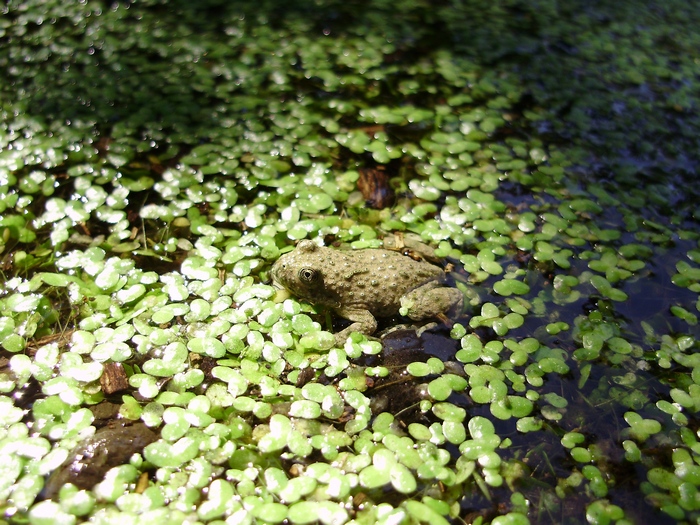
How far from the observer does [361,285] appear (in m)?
2.63

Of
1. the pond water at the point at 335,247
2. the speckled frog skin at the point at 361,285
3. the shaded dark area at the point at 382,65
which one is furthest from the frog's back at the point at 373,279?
the shaded dark area at the point at 382,65

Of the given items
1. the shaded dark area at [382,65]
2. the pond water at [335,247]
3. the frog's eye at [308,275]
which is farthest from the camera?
the shaded dark area at [382,65]

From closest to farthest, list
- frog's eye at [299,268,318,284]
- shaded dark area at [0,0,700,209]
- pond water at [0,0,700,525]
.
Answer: pond water at [0,0,700,525] → frog's eye at [299,268,318,284] → shaded dark area at [0,0,700,209]

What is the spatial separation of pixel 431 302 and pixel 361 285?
0.38 metres

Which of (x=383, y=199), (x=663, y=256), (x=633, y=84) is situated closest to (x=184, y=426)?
(x=383, y=199)

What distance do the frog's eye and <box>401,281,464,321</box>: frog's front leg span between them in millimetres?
499

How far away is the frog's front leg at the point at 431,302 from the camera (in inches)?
103

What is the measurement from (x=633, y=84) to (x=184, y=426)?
15.5 ft

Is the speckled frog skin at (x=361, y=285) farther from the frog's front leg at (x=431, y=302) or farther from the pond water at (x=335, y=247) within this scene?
the pond water at (x=335, y=247)

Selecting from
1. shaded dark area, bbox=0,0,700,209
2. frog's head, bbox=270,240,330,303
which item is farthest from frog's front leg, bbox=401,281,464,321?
shaded dark area, bbox=0,0,700,209

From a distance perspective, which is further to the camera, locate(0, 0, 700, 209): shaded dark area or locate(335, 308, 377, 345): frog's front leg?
locate(0, 0, 700, 209): shaded dark area

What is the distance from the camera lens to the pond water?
204 centimetres

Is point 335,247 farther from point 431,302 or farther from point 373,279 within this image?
point 431,302

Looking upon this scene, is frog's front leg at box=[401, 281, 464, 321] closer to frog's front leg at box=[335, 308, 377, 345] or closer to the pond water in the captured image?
the pond water
